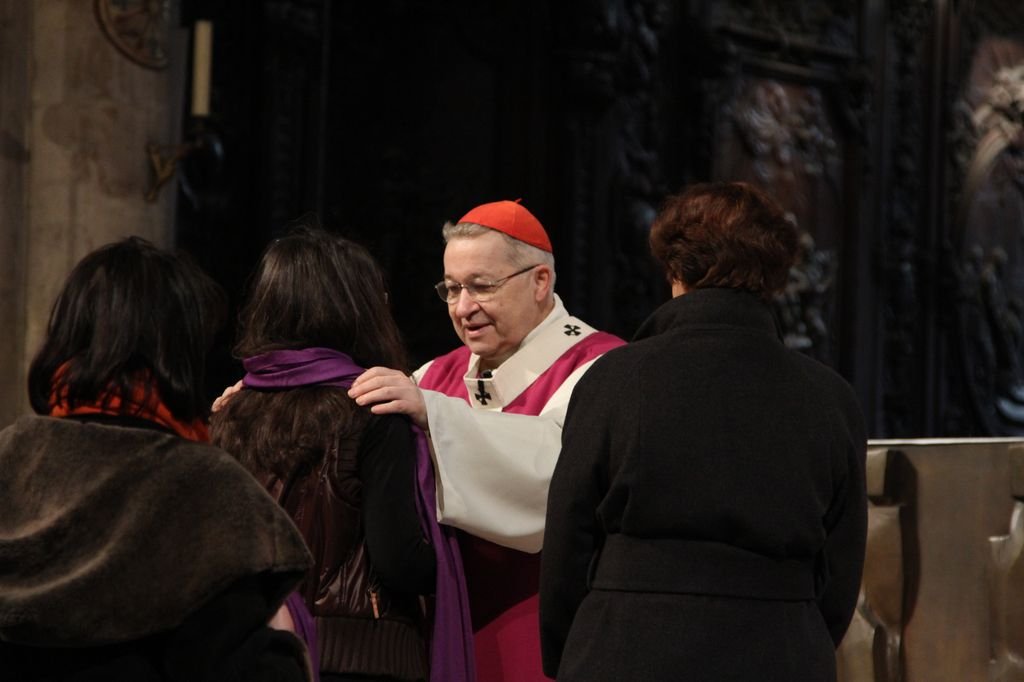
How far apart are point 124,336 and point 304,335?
68 centimetres

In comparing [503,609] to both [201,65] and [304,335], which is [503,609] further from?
[201,65]

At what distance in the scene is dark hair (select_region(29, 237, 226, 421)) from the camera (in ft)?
6.20

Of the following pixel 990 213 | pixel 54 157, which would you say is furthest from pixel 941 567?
pixel 990 213

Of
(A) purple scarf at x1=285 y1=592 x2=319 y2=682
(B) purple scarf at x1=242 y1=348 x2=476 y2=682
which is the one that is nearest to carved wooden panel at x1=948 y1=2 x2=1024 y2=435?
(B) purple scarf at x1=242 y1=348 x2=476 y2=682

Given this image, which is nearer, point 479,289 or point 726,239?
point 726,239

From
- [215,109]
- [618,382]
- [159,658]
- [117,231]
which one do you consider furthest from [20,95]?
[159,658]

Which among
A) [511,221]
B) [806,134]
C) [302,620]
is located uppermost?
[806,134]

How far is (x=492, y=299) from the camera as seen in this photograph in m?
3.54

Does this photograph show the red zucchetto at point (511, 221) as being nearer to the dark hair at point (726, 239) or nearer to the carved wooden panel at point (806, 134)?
the dark hair at point (726, 239)

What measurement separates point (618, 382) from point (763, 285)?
0.98ft

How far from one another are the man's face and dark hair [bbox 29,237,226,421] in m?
1.61

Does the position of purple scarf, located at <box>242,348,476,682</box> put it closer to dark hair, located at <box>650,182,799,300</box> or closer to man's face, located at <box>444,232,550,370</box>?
dark hair, located at <box>650,182,799,300</box>

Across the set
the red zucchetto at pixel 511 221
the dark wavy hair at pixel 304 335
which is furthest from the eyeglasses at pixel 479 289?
the dark wavy hair at pixel 304 335

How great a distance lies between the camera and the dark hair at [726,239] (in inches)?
98.9
